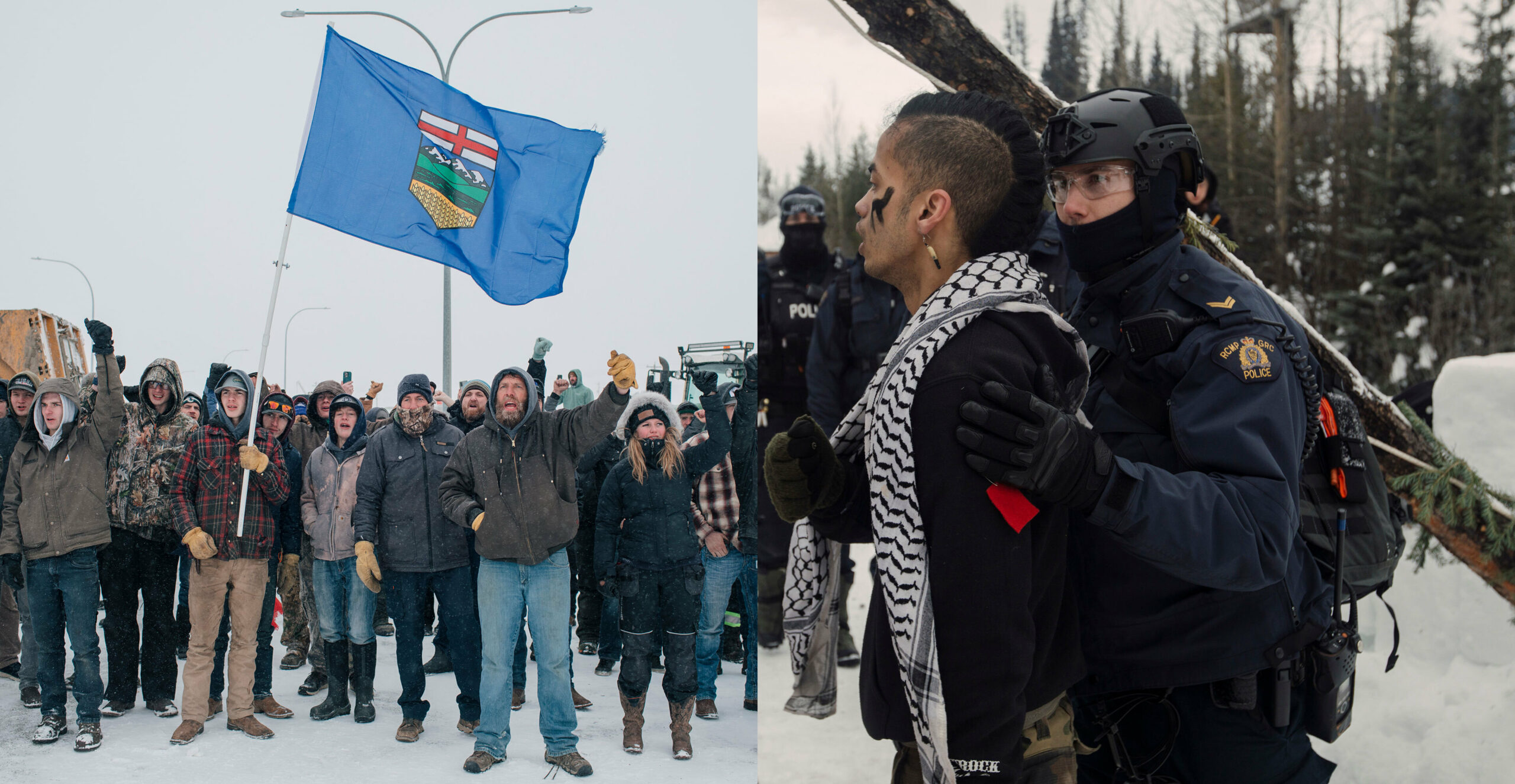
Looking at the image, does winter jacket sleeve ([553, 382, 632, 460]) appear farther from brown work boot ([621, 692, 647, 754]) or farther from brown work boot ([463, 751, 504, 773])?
brown work boot ([463, 751, 504, 773])

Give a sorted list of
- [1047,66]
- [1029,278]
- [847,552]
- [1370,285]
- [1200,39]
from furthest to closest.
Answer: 1. [1047,66]
2. [1200,39]
3. [1370,285]
4. [847,552]
5. [1029,278]

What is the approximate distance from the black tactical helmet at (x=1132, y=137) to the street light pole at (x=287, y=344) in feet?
10.7

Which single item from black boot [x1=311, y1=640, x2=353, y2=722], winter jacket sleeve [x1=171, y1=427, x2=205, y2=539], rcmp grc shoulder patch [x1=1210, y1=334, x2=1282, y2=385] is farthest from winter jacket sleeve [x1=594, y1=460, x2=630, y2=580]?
rcmp grc shoulder patch [x1=1210, y1=334, x2=1282, y2=385]

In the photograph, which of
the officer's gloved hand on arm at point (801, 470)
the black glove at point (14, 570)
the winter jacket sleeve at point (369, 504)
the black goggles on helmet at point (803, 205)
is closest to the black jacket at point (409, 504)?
the winter jacket sleeve at point (369, 504)

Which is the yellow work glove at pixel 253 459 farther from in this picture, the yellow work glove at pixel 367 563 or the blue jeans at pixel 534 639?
the blue jeans at pixel 534 639

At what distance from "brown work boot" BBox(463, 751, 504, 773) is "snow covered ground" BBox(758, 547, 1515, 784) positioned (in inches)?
41.7

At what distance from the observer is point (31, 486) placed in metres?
3.96

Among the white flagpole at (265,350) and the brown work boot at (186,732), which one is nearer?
the brown work boot at (186,732)

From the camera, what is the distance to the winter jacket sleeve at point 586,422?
388cm

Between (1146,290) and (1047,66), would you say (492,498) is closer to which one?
(1146,290)

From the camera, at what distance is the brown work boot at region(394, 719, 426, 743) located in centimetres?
374

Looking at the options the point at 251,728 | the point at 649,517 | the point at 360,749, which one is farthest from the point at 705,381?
the point at 251,728

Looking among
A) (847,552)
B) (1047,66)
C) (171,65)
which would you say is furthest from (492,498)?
(1047,66)

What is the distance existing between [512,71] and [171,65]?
145cm
